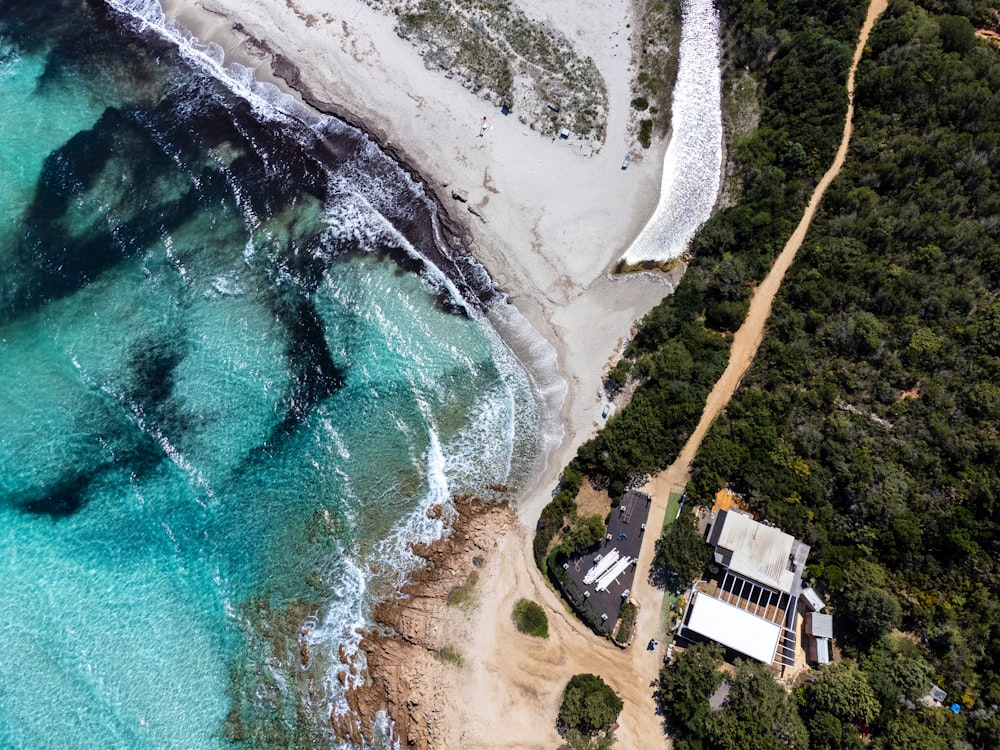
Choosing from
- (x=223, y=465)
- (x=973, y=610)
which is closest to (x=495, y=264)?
(x=223, y=465)

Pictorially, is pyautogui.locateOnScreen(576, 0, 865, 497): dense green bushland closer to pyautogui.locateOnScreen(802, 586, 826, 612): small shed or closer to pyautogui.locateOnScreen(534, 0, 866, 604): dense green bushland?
pyautogui.locateOnScreen(534, 0, 866, 604): dense green bushland

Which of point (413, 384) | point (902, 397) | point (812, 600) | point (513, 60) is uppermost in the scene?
point (513, 60)

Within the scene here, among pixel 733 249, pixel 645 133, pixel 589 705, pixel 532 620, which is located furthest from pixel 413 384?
pixel 645 133

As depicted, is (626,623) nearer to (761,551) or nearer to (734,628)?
(734,628)

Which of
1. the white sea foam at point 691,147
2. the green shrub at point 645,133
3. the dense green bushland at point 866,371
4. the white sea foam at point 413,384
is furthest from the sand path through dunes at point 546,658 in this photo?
the green shrub at point 645,133

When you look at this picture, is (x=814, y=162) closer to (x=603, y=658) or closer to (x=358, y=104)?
(x=358, y=104)

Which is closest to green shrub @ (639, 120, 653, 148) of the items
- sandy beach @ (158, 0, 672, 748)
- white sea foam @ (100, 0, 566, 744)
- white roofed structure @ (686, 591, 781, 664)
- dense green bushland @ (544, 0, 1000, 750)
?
sandy beach @ (158, 0, 672, 748)
